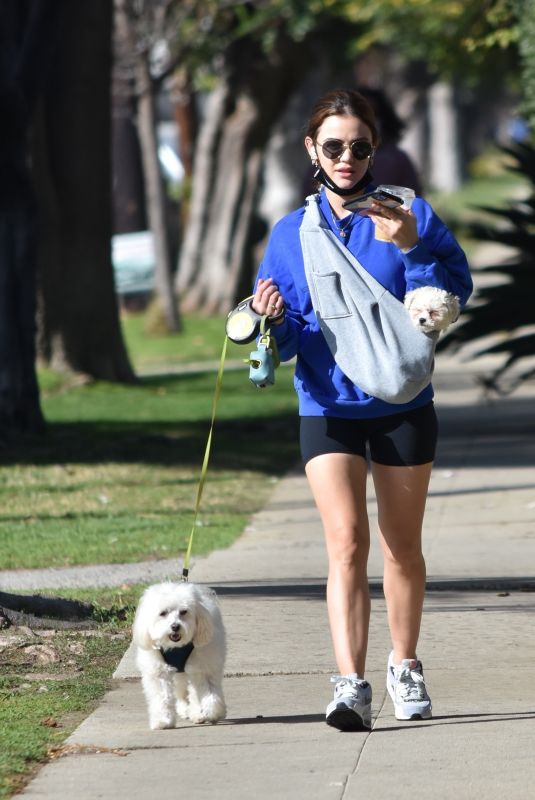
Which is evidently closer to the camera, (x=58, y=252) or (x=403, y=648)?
(x=403, y=648)

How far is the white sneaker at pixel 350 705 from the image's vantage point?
500 cm

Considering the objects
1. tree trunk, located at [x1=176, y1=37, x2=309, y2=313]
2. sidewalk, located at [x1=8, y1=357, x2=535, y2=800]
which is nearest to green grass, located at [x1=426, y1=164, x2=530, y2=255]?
tree trunk, located at [x1=176, y1=37, x2=309, y2=313]

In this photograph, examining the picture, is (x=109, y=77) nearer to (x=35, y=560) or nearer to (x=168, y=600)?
(x=35, y=560)

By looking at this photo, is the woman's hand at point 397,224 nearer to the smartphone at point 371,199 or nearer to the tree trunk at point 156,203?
the smartphone at point 371,199

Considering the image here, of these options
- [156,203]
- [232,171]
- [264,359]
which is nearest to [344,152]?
[264,359]

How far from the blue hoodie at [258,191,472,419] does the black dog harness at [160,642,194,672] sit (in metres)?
0.81

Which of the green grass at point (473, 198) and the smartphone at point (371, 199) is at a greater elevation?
the smartphone at point (371, 199)

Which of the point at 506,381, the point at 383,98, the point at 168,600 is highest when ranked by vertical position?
the point at 383,98

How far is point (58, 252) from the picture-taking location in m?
16.4

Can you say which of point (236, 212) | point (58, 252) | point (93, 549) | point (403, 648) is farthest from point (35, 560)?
point (236, 212)

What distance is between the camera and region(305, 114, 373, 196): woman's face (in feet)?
16.7

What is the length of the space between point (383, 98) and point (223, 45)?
18.7 m

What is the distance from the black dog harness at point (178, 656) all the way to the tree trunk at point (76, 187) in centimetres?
1157

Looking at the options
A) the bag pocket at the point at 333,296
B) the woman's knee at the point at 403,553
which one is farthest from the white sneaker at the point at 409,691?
the bag pocket at the point at 333,296
